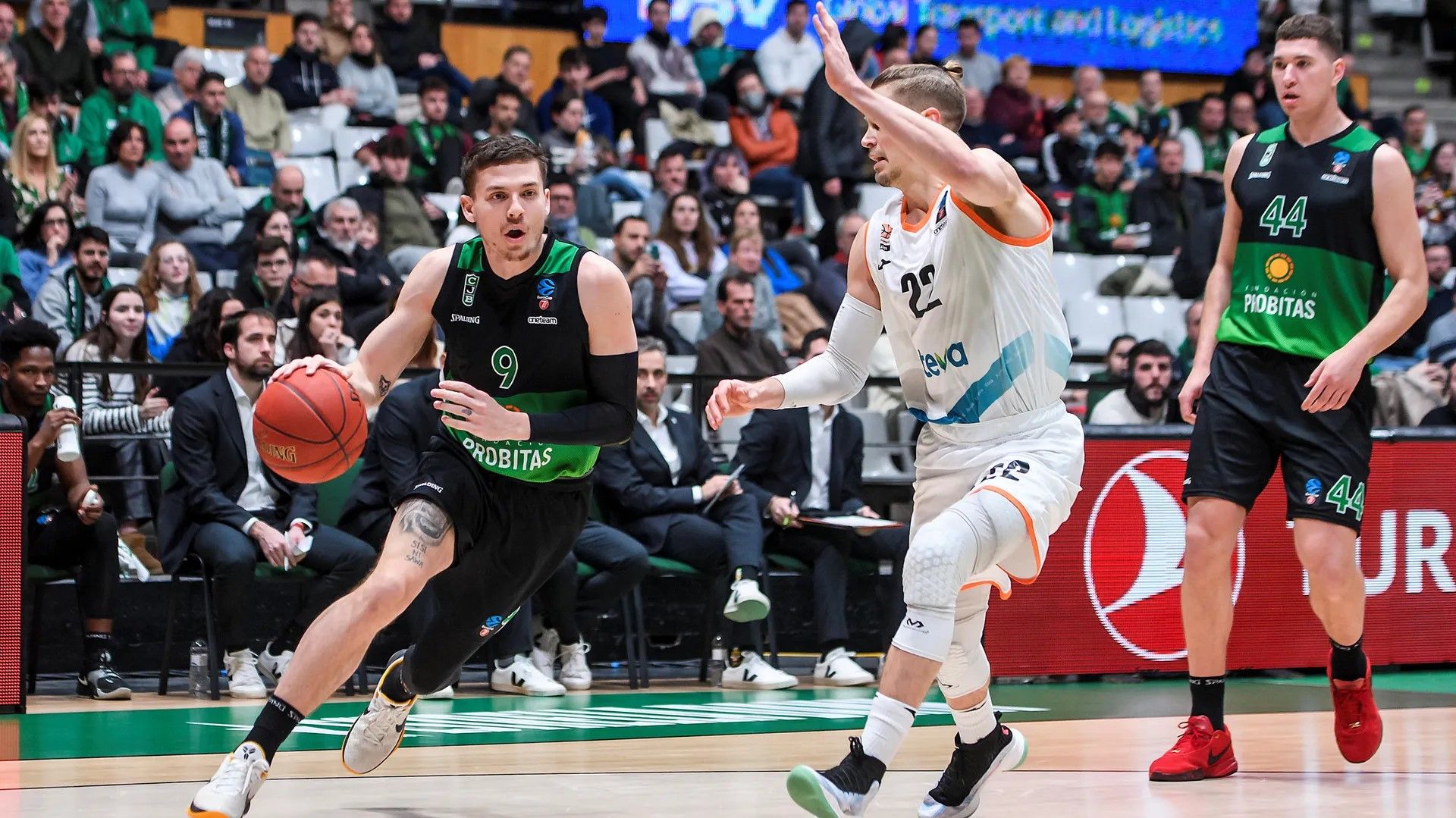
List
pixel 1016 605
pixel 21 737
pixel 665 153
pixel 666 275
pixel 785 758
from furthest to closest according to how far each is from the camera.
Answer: pixel 665 153 < pixel 666 275 < pixel 1016 605 < pixel 21 737 < pixel 785 758

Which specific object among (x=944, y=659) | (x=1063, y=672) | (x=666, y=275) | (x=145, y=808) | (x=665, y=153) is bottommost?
(x=1063, y=672)

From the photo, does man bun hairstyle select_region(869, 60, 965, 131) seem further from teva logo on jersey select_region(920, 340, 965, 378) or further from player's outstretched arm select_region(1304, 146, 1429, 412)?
player's outstretched arm select_region(1304, 146, 1429, 412)

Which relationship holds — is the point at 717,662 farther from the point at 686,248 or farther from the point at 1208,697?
the point at 1208,697

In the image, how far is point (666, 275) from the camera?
11797 millimetres

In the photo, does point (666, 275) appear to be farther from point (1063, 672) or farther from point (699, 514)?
point (1063, 672)

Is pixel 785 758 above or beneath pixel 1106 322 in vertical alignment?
beneath

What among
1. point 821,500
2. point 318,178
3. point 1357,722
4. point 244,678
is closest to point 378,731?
point 1357,722

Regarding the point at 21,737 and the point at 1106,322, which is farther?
the point at 1106,322

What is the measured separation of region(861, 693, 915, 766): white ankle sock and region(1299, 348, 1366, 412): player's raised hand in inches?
76.0

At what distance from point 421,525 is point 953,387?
152 cm

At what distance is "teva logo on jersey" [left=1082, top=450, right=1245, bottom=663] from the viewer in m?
8.46

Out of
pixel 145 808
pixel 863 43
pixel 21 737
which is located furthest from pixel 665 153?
pixel 145 808

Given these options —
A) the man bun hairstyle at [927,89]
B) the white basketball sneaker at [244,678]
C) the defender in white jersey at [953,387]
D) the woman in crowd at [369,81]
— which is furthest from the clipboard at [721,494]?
the woman in crowd at [369,81]

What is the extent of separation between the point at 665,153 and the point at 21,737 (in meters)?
7.50
